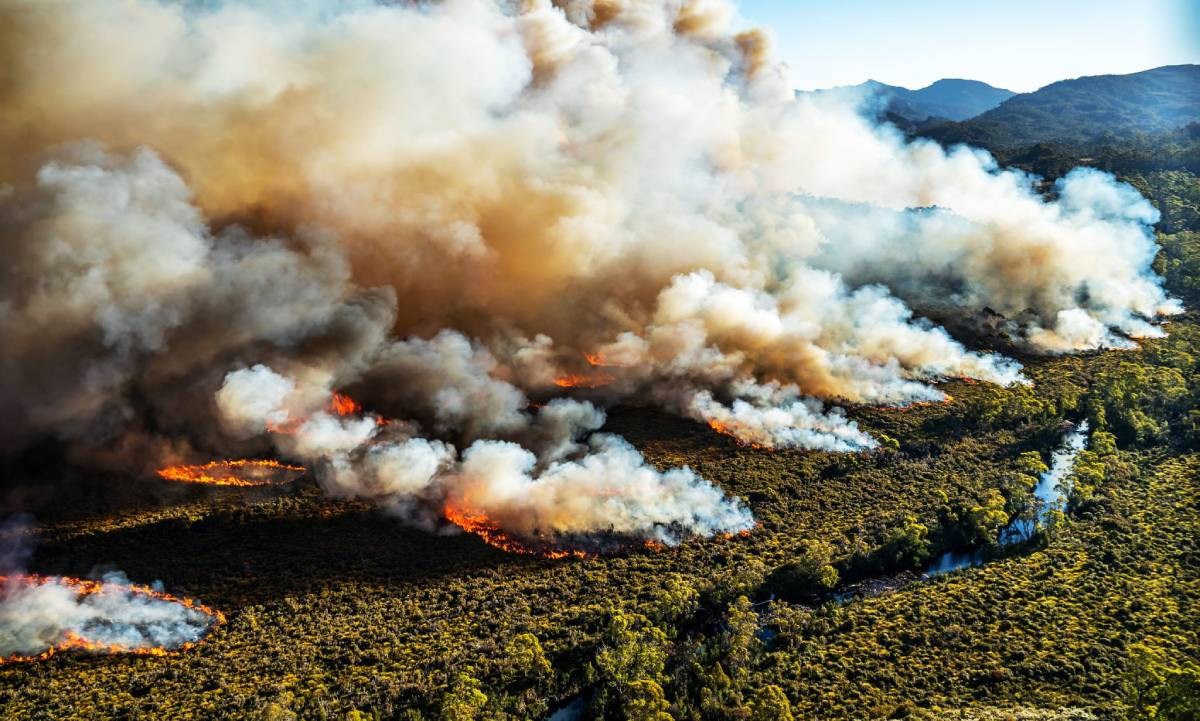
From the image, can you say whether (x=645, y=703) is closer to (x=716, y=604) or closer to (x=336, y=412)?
(x=716, y=604)

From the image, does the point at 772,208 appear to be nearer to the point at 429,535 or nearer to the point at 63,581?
the point at 429,535

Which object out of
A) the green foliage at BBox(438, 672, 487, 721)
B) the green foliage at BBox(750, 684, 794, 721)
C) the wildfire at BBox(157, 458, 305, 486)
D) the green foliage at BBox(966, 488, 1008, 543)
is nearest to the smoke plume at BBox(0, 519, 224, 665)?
the wildfire at BBox(157, 458, 305, 486)

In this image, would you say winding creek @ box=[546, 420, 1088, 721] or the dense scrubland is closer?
the dense scrubland

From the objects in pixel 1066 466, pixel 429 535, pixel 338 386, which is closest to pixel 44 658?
pixel 429 535

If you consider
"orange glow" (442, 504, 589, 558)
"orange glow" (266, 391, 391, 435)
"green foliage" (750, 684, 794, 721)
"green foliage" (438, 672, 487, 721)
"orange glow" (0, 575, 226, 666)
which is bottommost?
"orange glow" (0, 575, 226, 666)

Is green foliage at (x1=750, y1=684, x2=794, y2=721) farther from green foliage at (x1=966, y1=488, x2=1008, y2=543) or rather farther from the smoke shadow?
green foliage at (x1=966, y1=488, x2=1008, y2=543)

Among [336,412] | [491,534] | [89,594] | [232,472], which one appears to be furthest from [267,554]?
[491,534]

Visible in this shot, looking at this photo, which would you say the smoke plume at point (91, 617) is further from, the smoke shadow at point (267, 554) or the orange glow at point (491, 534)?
the orange glow at point (491, 534)
